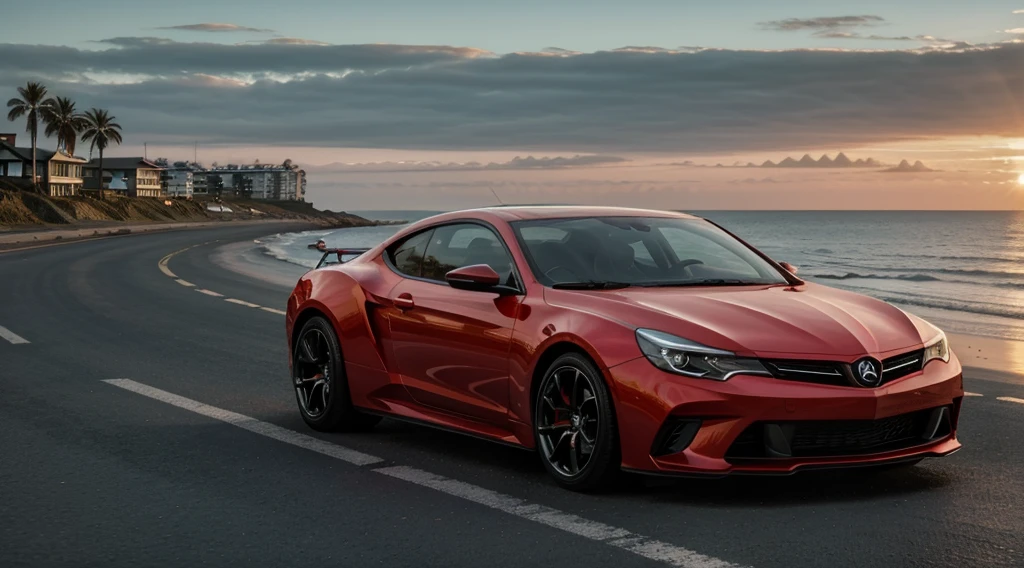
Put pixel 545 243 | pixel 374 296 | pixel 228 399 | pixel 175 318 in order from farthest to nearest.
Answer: pixel 175 318 → pixel 228 399 → pixel 374 296 → pixel 545 243

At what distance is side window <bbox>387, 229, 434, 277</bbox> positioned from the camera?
24.8ft

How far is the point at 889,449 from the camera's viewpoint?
5914mm

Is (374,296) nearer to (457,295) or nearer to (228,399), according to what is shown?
(457,295)

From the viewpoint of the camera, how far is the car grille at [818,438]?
5.65m

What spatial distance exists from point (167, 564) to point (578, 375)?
6.92 feet

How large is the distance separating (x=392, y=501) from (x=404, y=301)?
1668 mm

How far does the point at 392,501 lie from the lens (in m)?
5.94

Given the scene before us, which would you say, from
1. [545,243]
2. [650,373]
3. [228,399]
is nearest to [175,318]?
[228,399]

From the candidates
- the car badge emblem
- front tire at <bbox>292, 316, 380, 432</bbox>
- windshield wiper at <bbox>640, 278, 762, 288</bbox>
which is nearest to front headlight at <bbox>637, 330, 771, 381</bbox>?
the car badge emblem

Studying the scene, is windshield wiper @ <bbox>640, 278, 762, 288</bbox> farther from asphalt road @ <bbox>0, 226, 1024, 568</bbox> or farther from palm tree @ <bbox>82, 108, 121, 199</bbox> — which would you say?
palm tree @ <bbox>82, 108, 121, 199</bbox>

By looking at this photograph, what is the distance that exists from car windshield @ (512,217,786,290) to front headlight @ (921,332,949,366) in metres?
1.03

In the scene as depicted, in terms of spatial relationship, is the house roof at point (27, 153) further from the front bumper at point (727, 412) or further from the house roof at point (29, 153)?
the front bumper at point (727, 412)

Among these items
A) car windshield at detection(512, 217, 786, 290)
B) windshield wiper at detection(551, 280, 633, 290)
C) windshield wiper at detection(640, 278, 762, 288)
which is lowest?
windshield wiper at detection(551, 280, 633, 290)

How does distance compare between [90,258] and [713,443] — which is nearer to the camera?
[713,443]
